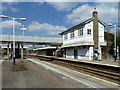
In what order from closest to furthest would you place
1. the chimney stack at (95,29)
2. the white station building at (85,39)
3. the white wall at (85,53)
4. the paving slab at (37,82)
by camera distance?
the paving slab at (37,82)
the white wall at (85,53)
the white station building at (85,39)
the chimney stack at (95,29)

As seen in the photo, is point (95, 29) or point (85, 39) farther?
point (95, 29)

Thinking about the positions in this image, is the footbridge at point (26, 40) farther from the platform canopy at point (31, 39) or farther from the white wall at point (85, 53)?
the white wall at point (85, 53)

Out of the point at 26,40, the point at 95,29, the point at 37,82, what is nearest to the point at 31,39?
the point at 26,40

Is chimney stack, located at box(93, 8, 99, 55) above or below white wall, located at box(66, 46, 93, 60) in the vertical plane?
above

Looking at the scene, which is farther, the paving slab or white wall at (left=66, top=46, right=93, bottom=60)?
white wall at (left=66, top=46, right=93, bottom=60)

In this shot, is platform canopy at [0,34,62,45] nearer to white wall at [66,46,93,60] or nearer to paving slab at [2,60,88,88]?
white wall at [66,46,93,60]

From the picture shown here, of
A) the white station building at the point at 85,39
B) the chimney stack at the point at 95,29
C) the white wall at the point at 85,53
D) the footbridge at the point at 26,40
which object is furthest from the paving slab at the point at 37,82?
the footbridge at the point at 26,40

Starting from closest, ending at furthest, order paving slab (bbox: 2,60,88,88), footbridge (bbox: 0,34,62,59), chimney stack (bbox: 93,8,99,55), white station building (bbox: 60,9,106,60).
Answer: paving slab (bbox: 2,60,88,88)
white station building (bbox: 60,9,106,60)
chimney stack (bbox: 93,8,99,55)
footbridge (bbox: 0,34,62,59)

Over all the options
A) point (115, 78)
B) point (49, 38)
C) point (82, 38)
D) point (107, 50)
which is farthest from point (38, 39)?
point (115, 78)

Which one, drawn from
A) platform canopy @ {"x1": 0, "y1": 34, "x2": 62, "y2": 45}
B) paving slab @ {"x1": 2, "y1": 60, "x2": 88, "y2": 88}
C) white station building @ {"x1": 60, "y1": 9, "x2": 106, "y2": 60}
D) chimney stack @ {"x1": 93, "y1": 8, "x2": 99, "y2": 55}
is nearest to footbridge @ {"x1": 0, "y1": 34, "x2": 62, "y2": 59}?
platform canopy @ {"x1": 0, "y1": 34, "x2": 62, "y2": 45}

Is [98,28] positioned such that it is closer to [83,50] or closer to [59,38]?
[83,50]

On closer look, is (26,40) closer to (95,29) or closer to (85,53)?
(85,53)

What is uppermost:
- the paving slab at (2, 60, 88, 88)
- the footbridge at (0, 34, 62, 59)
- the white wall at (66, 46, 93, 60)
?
the footbridge at (0, 34, 62, 59)

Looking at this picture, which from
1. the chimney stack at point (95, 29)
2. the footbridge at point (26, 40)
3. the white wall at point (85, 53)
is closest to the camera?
the white wall at point (85, 53)
